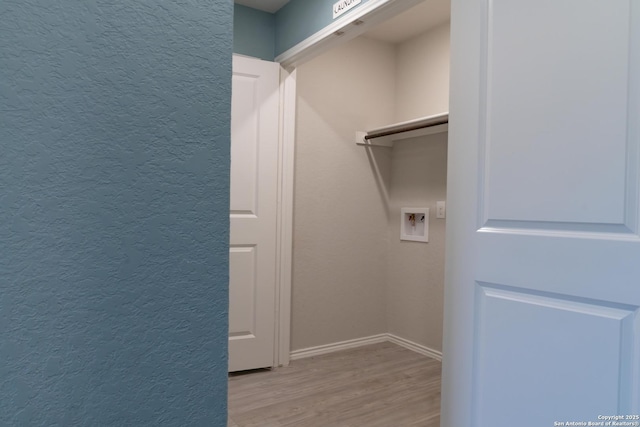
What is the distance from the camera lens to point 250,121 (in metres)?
2.67

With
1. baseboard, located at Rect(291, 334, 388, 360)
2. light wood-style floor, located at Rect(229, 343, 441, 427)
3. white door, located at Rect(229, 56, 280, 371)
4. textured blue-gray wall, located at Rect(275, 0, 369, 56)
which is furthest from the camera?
baseboard, located at Rect(291, 334, 388, 360)

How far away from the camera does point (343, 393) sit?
2.43m

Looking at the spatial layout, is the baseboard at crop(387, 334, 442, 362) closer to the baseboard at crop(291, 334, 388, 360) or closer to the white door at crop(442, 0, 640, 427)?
the baseboard at crop(291, 334, 388, 360)

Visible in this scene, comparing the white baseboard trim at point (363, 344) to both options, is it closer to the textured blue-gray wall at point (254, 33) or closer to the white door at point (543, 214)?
the white door at point (543, 214)

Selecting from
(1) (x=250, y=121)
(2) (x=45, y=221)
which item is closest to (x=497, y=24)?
(2) (x=45, y=221)

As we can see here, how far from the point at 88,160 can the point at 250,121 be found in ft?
6.49

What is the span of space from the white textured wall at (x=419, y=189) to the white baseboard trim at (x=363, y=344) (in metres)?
0.04

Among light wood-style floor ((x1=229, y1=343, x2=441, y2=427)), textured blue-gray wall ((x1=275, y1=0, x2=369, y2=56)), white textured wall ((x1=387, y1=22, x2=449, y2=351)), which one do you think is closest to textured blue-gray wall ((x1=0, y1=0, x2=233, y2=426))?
light wood-style floor ((x1=229, y1=343, x2=441, y2=427))

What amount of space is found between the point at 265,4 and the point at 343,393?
2413 millimetres

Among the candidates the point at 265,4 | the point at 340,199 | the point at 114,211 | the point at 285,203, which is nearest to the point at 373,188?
the point at 340,199

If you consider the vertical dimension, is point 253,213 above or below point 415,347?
above

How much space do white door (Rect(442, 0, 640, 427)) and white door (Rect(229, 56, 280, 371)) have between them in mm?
1506

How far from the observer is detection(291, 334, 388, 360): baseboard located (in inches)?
119

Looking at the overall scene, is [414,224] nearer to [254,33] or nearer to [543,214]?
[254,33]
